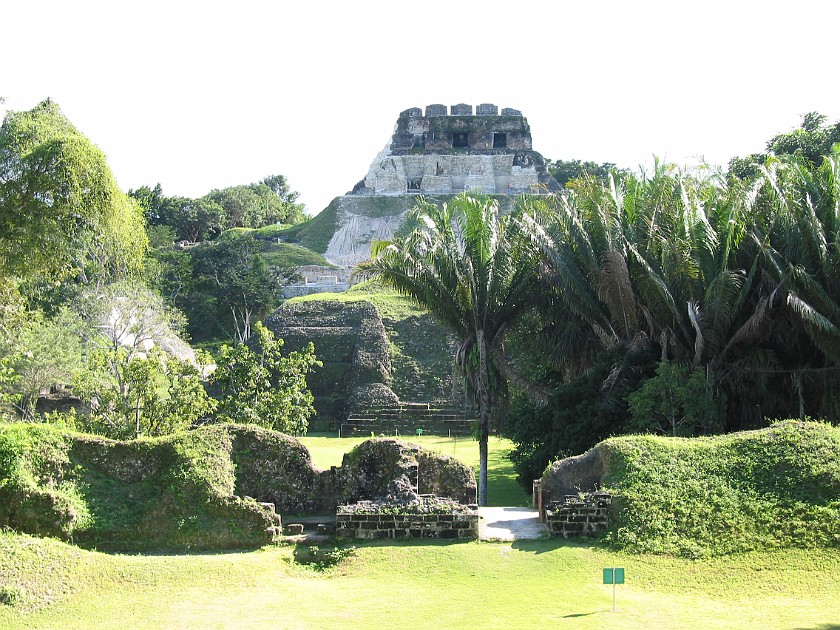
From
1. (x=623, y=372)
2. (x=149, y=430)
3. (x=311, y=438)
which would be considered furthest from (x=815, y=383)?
(x=311, y=438)

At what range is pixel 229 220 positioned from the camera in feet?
208

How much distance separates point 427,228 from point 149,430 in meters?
5.93

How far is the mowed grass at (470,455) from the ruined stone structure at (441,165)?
27.5 meters

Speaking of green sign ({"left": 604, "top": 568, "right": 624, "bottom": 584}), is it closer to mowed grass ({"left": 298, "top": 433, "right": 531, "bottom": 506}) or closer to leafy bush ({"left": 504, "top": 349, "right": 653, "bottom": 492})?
mowed grass ({"left": 298, "top": 433, "right": 531, "bottom": 506})

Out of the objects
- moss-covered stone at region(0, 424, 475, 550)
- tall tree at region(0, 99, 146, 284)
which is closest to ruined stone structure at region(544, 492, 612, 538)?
moss-covered stone at region(0, 424, 475, 550)

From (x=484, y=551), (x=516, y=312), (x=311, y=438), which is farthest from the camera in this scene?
(x=311, y=438)

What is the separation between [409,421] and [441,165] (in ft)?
103

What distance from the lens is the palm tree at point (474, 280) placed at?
53.0 feet

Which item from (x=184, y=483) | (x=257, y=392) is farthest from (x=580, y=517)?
(x=257, y=392)

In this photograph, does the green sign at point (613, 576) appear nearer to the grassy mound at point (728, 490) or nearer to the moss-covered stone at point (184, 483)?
the grassy mound at point (728, 490)

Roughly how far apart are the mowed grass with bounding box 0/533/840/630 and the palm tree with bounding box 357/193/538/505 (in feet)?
19.0

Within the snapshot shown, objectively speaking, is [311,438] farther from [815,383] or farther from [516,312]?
[815,383]

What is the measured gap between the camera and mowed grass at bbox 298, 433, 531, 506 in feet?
53.2

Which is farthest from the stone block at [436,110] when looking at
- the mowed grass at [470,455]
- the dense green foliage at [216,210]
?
the mowed grass at [470,455]
